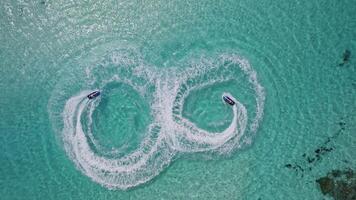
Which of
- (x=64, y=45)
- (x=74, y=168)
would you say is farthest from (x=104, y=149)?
(x=64, y=45)

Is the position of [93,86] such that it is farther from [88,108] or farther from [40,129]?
[40,129]

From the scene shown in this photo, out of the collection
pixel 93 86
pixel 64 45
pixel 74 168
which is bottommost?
pixel 74 168

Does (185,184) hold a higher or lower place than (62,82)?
lower

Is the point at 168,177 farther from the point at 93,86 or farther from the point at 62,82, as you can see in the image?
the point at 62,82

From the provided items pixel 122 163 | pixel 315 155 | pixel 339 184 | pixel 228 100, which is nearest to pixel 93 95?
pixel 122 163

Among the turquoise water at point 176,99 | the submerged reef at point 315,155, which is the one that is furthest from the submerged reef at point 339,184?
the submerged reef at point 315,155

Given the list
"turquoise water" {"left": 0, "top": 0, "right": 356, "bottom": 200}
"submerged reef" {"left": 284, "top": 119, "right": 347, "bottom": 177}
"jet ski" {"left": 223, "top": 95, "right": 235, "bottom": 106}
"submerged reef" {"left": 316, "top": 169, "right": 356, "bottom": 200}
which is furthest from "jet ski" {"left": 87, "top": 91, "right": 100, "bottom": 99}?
"submerged reef" {"left": 316, "top": 169, "right": 356, "bottom": 200}

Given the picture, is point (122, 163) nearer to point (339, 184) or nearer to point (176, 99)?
point (176, 99)
